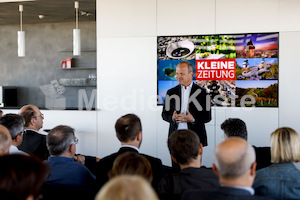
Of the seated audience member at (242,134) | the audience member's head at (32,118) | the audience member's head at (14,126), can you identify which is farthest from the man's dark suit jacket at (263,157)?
the audience member's head at (32,118)

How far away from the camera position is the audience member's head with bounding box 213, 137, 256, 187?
160cm

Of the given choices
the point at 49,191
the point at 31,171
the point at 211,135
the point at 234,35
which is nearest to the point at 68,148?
the point at 49,191

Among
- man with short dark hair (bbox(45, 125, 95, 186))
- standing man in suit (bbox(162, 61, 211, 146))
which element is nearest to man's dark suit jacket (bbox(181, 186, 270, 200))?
man with short dark hair (bbox(45, 125, 95, 186))

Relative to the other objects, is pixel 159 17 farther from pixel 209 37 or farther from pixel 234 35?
pixel 234 35

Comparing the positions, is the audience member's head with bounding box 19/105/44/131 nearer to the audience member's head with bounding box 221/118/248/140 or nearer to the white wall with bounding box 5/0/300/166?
the audience member's head with bounding box 221/118/248/140

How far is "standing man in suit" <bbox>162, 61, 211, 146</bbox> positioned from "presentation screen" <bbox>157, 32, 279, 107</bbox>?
1424mm

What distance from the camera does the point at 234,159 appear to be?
5.26 feet

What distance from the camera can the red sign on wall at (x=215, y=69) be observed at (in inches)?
217

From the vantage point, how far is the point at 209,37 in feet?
18.2

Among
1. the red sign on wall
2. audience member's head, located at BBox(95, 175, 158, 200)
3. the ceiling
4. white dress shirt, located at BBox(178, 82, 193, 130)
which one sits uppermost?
the ceiling

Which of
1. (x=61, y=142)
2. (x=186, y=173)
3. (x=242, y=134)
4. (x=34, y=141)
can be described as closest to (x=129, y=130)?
(x=61, y=142)

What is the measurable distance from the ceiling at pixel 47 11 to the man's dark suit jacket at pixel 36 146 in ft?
12.0

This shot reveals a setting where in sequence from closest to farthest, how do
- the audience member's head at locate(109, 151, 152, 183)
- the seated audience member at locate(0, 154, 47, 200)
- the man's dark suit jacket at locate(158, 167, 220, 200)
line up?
the seated audience member at locate(0, 154, 47, 200), the audience member's head at locate(109, 151, 152, 183), the man's dark suit jacket at locate(158, 167, 220, 200)

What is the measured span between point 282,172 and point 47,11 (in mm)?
6518
